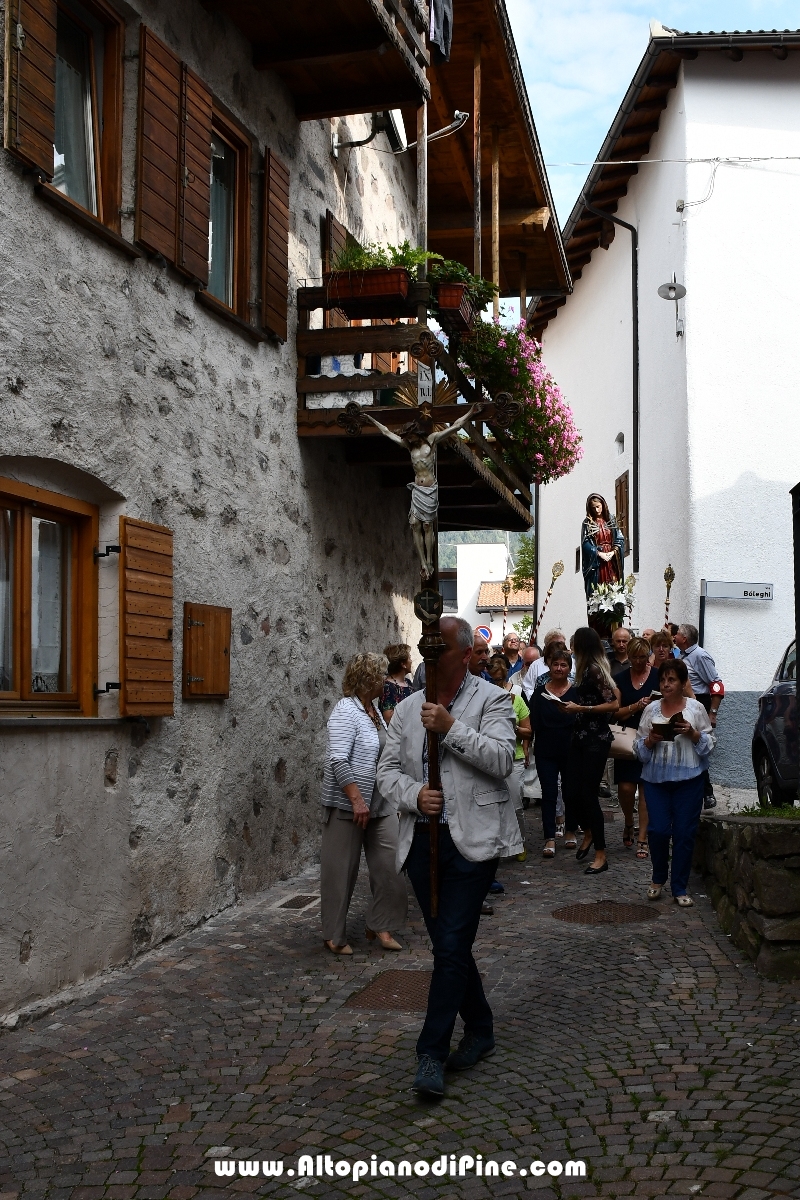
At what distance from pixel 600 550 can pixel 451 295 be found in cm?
564

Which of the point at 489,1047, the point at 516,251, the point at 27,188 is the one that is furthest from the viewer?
the point at 516,251

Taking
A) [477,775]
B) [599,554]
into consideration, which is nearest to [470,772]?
[477,775]

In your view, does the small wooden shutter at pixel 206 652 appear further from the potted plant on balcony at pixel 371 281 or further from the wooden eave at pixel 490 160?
the wooden eave at pixel 490 160

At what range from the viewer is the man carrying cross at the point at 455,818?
4.63 meters

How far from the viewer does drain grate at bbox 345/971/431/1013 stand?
19.1 ft

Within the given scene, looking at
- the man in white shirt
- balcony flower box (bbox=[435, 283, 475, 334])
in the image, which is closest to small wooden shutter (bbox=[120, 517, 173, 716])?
balcony flower box (bbox=[435, 283, 475, 334])

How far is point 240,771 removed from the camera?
8.40 m

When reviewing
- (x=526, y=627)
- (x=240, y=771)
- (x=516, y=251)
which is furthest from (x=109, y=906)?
(x=526, y=627)

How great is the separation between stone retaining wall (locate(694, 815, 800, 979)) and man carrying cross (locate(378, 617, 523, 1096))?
173 cm

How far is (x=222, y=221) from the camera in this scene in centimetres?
887

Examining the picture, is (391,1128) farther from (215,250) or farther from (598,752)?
(215,250)

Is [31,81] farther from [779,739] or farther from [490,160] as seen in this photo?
[490,160]

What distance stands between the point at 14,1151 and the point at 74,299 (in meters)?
4.01

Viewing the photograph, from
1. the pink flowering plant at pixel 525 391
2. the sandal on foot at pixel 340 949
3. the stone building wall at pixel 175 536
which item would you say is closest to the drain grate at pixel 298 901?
the stone building wall at pixel 175 536
